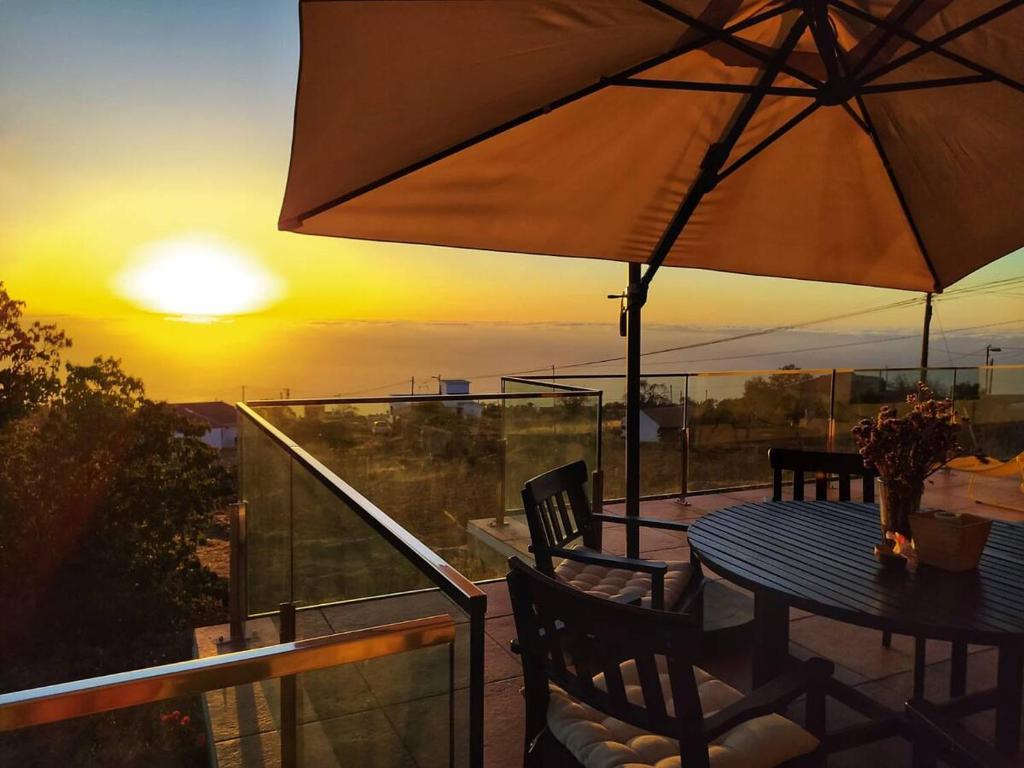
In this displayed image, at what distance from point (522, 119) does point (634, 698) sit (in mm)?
1856

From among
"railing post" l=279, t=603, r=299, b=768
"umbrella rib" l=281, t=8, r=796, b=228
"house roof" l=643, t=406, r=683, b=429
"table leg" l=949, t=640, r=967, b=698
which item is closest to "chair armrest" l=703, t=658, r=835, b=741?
"railing post" l=279, t=603, r=299, b=768

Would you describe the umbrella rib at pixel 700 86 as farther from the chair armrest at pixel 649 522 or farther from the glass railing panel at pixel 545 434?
the glass railing panel at pixel 545 434

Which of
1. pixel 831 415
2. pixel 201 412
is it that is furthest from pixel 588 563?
pixel 201 412

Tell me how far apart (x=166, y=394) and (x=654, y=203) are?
58.9 ft

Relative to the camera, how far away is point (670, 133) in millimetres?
2986

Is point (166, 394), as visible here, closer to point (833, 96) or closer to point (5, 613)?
point (5, 613)

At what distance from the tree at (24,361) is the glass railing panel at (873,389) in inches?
607

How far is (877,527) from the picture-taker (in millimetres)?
2811

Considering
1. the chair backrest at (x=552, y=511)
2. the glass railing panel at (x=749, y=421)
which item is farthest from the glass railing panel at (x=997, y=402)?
the chair backrest at (x=552, y=511)

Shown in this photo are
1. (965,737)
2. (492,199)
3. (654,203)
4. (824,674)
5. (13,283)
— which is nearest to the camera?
(965,737)

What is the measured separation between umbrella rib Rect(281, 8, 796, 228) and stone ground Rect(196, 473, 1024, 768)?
1.29 meters

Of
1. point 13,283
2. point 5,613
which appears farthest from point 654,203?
point 13,283

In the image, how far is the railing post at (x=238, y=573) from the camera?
404 centimetres

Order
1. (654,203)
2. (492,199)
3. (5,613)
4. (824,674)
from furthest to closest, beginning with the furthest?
(5,613)
(654,203)
(492,199)
(824,674)
